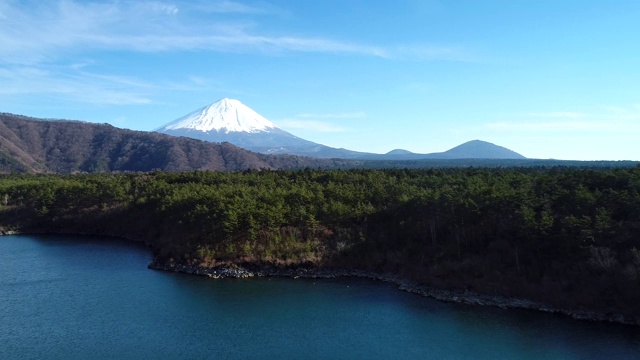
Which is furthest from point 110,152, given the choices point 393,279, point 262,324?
point 262,324

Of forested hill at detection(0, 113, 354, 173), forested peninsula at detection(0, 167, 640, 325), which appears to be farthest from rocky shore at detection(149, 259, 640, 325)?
forested hill at detection(0, 113, 354, 173)

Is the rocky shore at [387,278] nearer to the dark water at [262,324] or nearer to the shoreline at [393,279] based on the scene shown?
the shoreline at [393,279]

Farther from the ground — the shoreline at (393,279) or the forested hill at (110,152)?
the forested hill at (110,152)

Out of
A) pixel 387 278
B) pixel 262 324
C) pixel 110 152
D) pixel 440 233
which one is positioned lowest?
pixel 262 324

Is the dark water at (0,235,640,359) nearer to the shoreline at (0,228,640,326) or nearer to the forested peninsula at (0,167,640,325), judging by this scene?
the shoreline at (0,228,640,326)

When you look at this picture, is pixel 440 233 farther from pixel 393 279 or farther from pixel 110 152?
pixel 110 152

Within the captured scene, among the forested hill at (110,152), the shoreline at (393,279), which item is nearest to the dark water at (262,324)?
the shoreline at (393,279)
